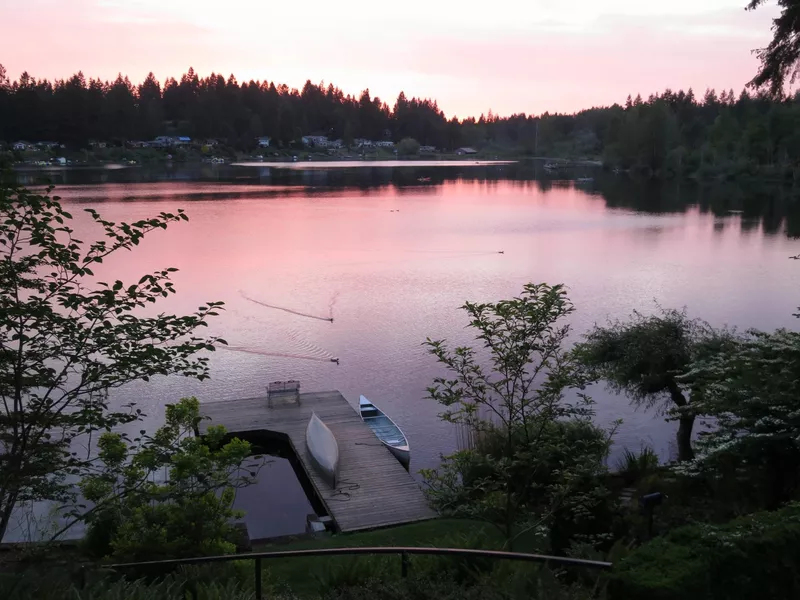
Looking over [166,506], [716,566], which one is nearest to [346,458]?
[166,506]

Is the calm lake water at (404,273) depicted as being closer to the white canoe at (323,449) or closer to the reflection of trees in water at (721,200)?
the reflection of trees in water at (721,200)

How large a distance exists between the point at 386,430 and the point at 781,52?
44.5 feet

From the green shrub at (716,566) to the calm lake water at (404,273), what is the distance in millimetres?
10927

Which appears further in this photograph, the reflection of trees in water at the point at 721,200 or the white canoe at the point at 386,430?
the reflection of trees in water at the point at 721,200

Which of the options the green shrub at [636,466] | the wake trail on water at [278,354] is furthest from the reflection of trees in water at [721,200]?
the green shrub at [636,466]

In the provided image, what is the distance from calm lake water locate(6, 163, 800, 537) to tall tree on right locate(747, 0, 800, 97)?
9337 mm

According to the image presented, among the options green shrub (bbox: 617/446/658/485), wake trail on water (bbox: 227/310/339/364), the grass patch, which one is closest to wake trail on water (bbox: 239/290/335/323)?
wake trail on water (bbox: 227/310/339/364)

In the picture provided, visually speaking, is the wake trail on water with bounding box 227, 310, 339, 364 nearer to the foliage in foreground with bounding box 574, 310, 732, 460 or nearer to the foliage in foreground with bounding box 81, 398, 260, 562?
the foliage in foreground with bounding box 574, 310, 732, 460

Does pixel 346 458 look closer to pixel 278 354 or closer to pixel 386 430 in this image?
pixel 386 430

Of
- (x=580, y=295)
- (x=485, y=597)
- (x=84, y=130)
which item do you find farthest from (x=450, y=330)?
(x=84, y=130)

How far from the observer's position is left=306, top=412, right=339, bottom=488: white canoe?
17.2m

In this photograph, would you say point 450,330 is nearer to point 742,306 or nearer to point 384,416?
point 384,416

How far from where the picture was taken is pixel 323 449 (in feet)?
59.2

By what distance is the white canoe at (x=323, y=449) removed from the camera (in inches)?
676
